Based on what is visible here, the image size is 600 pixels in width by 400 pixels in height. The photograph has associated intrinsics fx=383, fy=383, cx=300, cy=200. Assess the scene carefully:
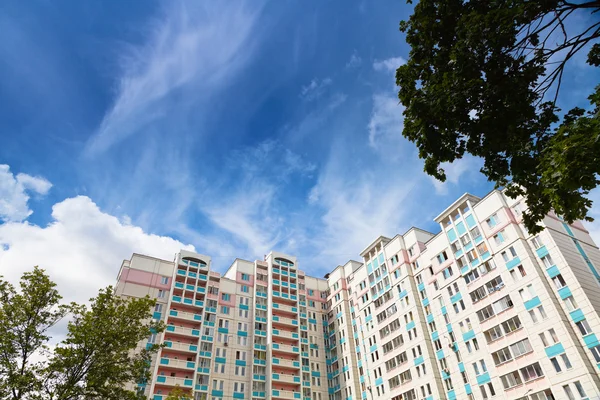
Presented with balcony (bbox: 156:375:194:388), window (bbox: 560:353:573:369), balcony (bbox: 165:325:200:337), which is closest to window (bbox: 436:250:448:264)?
window (bbox: 560:353:573:369)

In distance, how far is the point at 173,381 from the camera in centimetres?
5600

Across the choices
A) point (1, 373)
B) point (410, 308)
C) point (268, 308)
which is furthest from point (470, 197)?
point (1, 373)

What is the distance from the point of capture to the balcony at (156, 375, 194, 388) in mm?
55125

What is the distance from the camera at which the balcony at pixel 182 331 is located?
6068 cm

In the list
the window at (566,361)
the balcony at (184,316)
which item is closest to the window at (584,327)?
the window at (566,361)

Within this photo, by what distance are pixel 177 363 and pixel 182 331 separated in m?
5.08

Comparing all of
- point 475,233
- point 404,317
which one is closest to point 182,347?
point 404,317

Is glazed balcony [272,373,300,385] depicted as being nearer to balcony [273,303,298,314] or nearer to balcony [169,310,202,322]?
balcony [273,303,298,314]

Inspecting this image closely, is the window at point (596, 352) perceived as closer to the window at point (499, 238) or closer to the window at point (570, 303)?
the window at point (570, 303)

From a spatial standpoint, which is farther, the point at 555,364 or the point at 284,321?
the point at 284,321

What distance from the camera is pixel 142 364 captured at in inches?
988

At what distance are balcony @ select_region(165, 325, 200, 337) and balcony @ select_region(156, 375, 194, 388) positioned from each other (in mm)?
6750

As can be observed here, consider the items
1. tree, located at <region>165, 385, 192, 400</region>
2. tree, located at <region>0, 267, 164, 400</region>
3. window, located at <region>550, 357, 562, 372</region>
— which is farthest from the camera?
window, located at <region>550, 357, 562, 372</region>

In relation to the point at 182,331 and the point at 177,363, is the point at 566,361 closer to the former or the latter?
the point at 177,363
